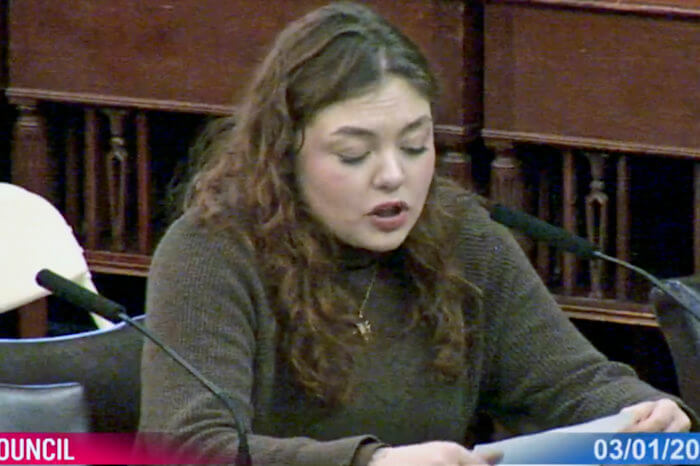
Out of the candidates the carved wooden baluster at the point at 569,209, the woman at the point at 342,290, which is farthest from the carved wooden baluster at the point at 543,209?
the woman at the point at 342,290

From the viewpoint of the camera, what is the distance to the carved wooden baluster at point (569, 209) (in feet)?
10.3

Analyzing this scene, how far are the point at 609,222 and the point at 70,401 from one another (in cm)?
145

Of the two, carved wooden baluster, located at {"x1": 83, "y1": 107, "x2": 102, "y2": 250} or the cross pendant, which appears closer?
the cross pendant

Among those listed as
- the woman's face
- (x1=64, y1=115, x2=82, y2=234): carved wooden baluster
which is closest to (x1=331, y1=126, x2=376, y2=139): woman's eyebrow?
the woman's face

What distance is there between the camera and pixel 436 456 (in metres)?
1.75

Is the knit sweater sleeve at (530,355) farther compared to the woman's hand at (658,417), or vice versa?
the knit sweater sleeve at (530,355)

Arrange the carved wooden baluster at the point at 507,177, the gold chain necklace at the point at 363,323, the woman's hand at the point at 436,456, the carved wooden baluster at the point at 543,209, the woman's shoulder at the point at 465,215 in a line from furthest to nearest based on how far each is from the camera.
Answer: the carved wooden baluster at the point at 543,209
the carved wooden baluster at the point at 507,177
the woman's shoulder at the point at 465,215
the gold chain necklace at the point at 363,323
the woman's hand at the point at 436,456

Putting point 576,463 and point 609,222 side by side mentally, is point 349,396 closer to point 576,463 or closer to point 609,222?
point 576,463

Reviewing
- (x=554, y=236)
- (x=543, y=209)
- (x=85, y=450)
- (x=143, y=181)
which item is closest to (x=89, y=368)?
(x=85, y=450)

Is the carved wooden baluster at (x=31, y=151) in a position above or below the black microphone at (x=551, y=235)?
above

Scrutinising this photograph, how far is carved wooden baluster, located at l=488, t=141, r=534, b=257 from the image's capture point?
314cm

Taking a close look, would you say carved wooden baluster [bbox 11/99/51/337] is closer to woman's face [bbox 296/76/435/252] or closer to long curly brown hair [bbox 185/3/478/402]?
long curly brown hair [bbox 185/3/478/402]

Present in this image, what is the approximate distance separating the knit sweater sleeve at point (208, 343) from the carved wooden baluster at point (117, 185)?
4.86 feet

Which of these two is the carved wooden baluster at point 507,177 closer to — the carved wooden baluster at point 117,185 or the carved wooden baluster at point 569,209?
the carved wooden baluster at point 569,209
